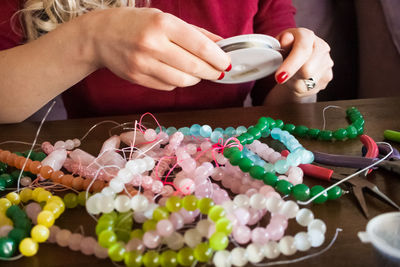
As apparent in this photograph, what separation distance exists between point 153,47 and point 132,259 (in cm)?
34

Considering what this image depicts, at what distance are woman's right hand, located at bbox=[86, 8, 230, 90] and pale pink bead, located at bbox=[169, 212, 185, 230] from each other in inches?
10.4

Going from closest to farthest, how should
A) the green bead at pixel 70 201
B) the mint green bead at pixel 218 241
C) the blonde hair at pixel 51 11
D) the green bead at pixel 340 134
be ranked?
the mint green bead at pixel 218 241 → the green bead at pixel 70 201 → the green bead at pixel 340 134 → the blonde hair at pixel 51 11

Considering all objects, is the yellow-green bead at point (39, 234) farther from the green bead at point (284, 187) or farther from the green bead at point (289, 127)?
the green bead at point (289, 127)

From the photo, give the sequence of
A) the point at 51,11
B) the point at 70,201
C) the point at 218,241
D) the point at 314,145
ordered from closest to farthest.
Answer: the point at 218,241 < the point at 70,201 < the point at 314,145 < the point at 51,11

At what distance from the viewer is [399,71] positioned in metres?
1.22

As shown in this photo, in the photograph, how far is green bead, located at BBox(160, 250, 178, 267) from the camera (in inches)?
14.3

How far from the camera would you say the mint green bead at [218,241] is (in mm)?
355

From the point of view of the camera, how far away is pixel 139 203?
42 cm

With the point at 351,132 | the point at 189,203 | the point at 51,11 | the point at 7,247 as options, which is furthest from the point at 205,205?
the point at 51,11

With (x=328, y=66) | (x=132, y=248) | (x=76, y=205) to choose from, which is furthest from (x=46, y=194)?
(x=328, y=66)

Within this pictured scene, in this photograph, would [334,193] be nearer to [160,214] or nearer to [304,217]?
[304,217]

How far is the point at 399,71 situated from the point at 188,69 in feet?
3.34

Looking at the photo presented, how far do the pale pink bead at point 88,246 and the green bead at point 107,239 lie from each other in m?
0.02

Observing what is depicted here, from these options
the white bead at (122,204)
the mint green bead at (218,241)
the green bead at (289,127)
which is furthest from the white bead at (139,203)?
the green bead at (289,127)
